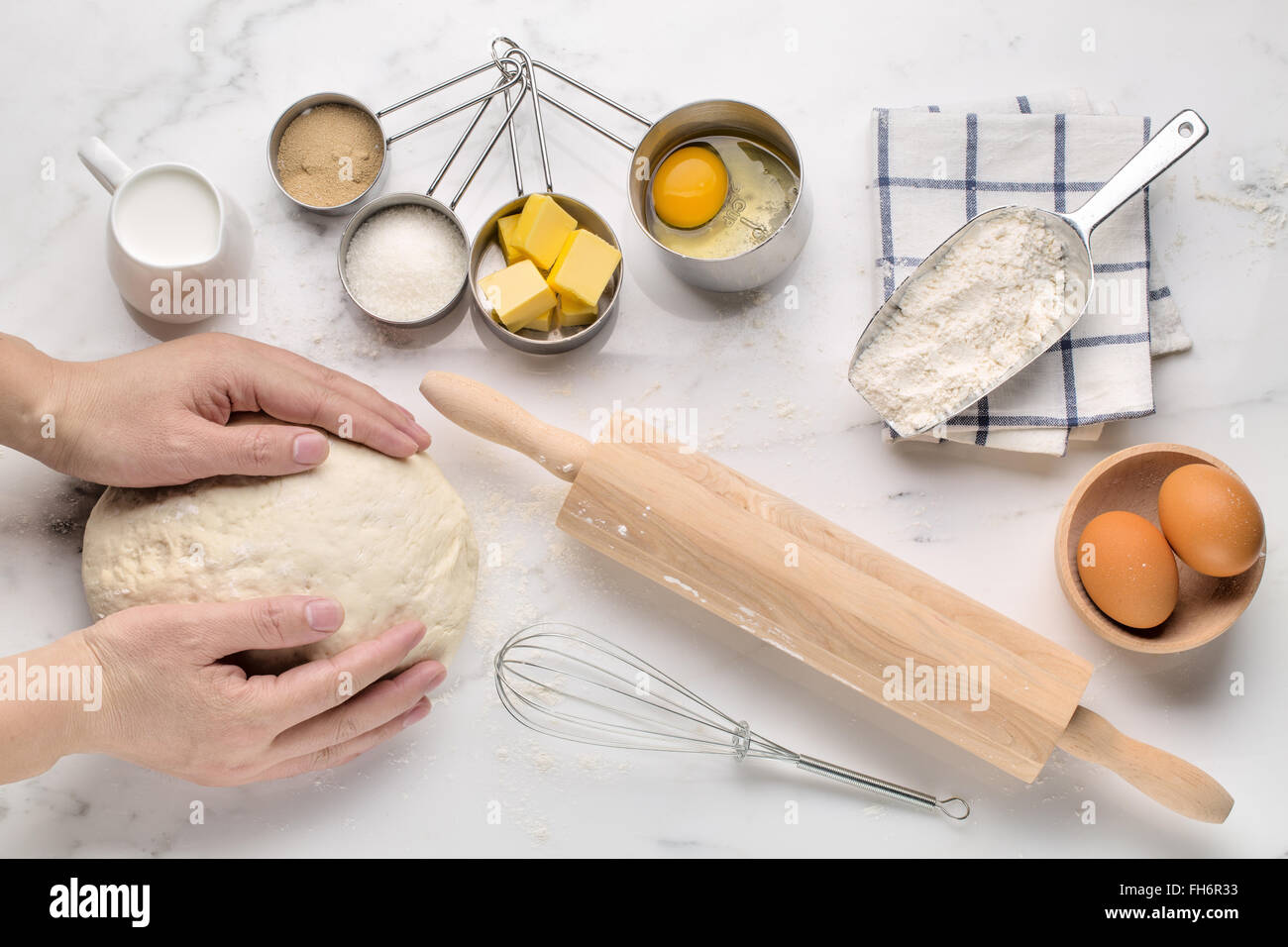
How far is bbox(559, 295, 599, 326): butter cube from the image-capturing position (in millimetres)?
1390

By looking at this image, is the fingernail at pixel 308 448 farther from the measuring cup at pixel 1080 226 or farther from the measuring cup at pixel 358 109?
the measuring cup at pixel 1080 226

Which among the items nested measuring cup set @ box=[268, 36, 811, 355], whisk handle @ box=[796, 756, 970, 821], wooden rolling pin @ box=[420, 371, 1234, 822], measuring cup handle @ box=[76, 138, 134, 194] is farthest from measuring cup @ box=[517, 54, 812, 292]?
whisk handle @ box=[796, 756, 970, 821]

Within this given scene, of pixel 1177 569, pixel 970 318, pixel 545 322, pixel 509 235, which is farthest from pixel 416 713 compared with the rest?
pixel 1177 569

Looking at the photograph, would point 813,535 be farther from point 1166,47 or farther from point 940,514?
point 1166,47

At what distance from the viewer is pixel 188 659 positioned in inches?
45.8

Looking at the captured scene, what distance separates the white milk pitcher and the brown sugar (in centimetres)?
11

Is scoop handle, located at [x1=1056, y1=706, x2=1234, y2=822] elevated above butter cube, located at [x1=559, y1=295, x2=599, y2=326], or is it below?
below

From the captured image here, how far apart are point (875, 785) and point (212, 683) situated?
3.02 ft

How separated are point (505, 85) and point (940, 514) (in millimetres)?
937

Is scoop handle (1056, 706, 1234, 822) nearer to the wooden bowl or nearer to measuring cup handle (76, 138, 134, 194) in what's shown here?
the wooden bowl

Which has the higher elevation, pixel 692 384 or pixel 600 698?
pixel 692 384

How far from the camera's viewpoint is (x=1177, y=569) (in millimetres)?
1319

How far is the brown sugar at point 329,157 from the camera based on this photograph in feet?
4.74

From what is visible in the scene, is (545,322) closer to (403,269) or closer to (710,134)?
(403,269)
